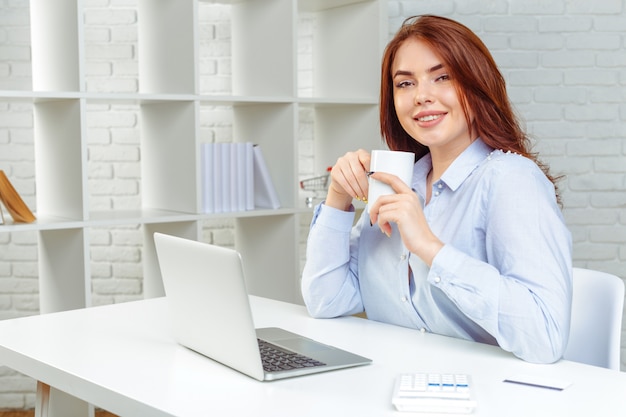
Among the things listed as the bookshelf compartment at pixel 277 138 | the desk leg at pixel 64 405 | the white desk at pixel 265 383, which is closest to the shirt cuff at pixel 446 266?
the white desk at pixel 265 383

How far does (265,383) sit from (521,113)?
8.37 ft

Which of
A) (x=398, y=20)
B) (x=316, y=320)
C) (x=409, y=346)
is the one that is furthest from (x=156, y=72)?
(x=409, y=346)

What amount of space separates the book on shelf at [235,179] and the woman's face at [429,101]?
1387mm

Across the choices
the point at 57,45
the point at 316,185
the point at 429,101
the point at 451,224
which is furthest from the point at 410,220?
the point at 316,185

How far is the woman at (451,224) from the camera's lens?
4.62 ft

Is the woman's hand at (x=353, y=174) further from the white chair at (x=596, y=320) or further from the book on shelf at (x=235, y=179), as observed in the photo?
the book on shelf at (x=235, y=179)

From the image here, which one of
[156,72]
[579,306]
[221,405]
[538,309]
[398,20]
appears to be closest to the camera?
Answer: [221,405]

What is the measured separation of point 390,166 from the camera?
1.49 metres

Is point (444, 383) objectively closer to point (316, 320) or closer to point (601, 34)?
point (316, 320)

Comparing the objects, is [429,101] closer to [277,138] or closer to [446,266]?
[446,266]

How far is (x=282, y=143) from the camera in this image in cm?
315

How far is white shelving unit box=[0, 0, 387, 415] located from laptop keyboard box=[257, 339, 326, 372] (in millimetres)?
→ 1403

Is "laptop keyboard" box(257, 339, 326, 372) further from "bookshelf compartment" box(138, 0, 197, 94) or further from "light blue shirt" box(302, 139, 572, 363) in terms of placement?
"bookshelf compartment" box(138, 0, 197, 94)

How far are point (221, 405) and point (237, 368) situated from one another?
161 mm
